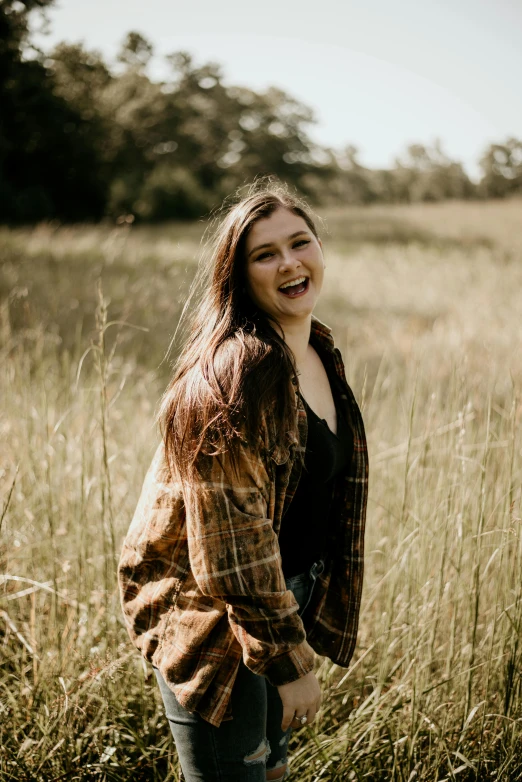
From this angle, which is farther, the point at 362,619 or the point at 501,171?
the point at 501,171

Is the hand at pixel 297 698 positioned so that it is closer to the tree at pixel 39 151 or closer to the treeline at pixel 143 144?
the treeline at pixel 143 144

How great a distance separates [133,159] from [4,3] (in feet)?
48.4

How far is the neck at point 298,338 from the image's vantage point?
1304 millimetres

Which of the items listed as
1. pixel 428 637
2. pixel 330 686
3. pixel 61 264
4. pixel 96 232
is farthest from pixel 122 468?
pixel 96 232

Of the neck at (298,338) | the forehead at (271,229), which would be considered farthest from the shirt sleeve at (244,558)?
the forehead at (271,229)

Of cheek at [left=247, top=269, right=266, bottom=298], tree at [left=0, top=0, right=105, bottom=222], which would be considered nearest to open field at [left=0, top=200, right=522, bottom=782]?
cheek at [left=247, top=269, right=266, bottom=298]

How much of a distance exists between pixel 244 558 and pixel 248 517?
7cm

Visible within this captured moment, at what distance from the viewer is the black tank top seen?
1217 mm

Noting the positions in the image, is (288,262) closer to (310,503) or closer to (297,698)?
(310,503)

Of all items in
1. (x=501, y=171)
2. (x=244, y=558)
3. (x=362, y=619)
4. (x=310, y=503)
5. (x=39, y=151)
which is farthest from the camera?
(x=501, y=171)

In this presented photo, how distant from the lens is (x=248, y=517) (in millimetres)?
973

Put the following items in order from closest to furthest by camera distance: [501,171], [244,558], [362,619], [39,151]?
1. [244,558]
2. [362,619]
3. [39,151]
4. [501,171]

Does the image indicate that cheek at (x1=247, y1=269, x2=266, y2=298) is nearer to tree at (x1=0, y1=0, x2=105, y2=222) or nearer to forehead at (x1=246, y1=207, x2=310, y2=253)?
forehead at (x1=246, y1=207, x2=310, y2=253)

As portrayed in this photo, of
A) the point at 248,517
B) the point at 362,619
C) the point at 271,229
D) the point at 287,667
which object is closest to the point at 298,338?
the point at 271,229
